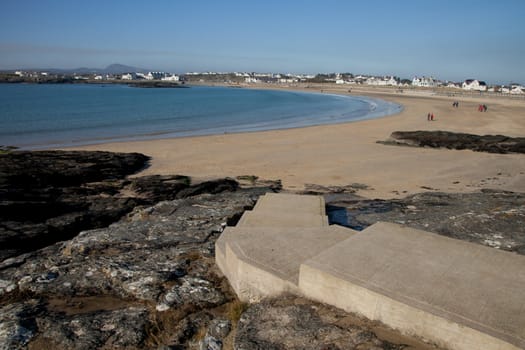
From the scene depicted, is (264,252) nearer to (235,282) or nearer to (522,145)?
(235,282)

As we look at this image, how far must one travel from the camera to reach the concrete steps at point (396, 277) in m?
2.84

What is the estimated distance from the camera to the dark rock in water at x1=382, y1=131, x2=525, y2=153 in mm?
18422

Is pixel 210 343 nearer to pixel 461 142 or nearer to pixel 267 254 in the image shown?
pixel 267 254

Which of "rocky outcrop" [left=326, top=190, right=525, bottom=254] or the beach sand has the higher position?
"rocky outcrop" [left=326, top=190, right=525, bottom=254]

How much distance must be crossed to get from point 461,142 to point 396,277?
61.0 ft

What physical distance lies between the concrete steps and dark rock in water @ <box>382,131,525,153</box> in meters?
16.7

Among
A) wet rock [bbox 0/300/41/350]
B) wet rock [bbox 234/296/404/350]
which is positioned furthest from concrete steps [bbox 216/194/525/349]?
wet rock [bbox 0/300/41/350]

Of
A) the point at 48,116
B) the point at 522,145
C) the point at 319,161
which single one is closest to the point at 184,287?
the point at 319,161

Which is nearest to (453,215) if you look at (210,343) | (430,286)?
(430,286)

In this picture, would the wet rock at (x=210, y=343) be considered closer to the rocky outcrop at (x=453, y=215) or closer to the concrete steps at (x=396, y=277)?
the concrete steps at (x=396, y=277)

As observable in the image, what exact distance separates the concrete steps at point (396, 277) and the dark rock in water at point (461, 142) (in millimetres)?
16678

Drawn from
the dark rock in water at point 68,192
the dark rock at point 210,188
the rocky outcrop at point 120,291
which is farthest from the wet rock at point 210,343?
the dark rock at point 210,188

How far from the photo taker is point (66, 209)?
8180mm

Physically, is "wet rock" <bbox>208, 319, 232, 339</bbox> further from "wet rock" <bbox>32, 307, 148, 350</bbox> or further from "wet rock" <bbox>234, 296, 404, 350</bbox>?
"wet rock" <bbox>32, 307, 148, 350</bbox>
